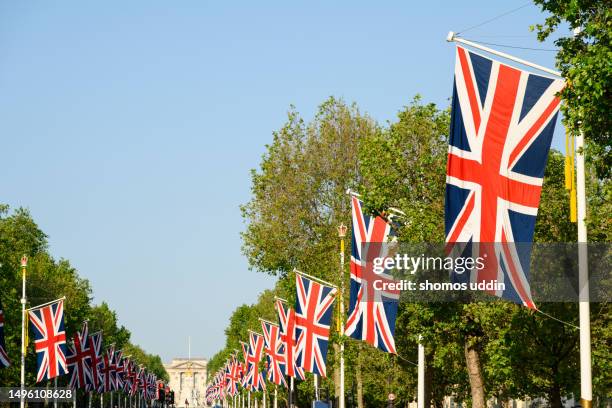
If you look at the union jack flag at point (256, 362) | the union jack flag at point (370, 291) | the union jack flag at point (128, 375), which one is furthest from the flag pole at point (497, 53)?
the union jack flag at point (128, 375)

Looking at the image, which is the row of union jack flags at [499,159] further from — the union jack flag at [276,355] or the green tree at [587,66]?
the union jack flag at [276,355]

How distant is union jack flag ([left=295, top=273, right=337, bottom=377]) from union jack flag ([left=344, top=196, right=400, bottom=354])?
7248 mm

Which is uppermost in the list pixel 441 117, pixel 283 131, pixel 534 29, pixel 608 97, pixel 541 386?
pixel 283 131

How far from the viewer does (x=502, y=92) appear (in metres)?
20.9

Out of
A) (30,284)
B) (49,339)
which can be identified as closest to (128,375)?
(30,284)

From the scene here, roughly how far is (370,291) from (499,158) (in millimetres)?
14234

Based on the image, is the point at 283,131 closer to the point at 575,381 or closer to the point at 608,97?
the point at 575,381

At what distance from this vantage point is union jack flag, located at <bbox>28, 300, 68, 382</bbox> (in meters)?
56.1

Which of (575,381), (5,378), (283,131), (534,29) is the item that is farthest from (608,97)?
(5,378)

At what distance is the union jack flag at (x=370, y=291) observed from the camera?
34.2 metres

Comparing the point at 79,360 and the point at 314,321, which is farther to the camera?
the point at 79,360

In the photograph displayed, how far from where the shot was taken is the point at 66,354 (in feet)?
229

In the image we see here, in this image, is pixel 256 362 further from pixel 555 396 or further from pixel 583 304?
pixel 583 304

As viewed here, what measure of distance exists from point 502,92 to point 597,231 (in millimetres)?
16477
